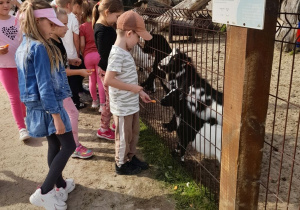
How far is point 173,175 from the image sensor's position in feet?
10.8

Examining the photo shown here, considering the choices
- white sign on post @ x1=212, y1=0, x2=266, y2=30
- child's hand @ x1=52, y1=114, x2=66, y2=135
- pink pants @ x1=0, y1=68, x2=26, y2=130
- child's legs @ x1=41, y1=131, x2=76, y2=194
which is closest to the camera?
white sign on post @ x1=212, y1=0, x2=266, y2=30

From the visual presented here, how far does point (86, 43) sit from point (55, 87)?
2360 mm

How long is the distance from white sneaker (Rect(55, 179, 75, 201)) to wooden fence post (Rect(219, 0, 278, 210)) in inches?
61.8

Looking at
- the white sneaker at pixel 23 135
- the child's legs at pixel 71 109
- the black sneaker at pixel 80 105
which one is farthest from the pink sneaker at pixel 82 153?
the black sneaker at pixel 80 105

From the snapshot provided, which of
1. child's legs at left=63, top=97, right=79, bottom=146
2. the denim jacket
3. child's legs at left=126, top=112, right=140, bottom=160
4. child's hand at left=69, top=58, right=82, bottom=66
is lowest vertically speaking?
child's legs at left=126, top=112, right=140, bottom=160

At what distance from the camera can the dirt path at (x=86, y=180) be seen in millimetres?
2943

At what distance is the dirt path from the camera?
294cm

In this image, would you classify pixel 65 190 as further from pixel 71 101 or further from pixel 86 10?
pixel 86 10

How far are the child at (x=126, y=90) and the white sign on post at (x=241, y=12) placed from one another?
1068 millimetres

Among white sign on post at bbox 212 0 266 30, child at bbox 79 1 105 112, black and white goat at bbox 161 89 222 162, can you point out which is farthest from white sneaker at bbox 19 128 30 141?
white sign on post at bbox 212 0 266 30

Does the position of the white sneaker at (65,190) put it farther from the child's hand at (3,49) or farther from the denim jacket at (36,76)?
the child's hand at (3,49)

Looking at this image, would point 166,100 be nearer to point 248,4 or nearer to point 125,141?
point 125,141

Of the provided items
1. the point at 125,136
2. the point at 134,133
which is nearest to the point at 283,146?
the point at 125,136

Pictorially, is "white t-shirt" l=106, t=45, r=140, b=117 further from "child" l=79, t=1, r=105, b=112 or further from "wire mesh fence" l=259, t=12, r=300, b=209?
"child" l=79, t=1, r=105, b=112
